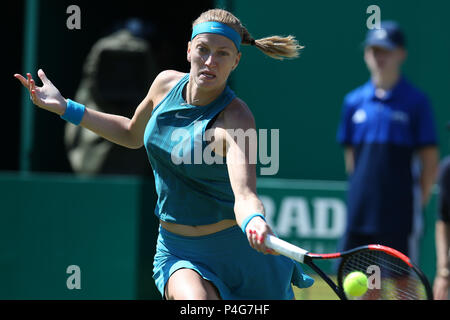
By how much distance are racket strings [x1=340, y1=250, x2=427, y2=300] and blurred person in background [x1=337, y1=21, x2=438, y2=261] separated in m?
1.26

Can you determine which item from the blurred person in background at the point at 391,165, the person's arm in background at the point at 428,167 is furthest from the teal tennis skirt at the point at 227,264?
the person's arm in background at the point at 428,167

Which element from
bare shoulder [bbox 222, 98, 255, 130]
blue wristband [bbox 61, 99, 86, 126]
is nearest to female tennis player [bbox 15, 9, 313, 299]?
bare shoulder [bbox 222, 98, 255, 130]

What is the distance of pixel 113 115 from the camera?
12.3ft

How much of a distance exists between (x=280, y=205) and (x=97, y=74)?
7.31 feet

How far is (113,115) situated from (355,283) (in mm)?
1279

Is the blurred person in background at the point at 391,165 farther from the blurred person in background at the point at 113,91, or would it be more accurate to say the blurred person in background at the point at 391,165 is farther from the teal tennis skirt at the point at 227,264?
the blurred person in background at the point at 113,91

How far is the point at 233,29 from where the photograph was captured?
346 centimetres

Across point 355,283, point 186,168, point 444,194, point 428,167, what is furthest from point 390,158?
point 186,168

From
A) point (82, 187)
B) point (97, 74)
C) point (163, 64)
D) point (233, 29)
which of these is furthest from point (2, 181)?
point (233, 29)

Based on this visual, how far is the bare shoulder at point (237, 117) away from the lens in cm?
333

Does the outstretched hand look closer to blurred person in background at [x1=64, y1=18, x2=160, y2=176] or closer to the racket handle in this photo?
the racket handle

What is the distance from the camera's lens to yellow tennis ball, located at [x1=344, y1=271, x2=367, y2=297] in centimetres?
360

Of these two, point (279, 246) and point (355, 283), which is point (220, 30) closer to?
point (279, 246)
